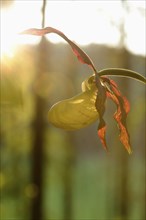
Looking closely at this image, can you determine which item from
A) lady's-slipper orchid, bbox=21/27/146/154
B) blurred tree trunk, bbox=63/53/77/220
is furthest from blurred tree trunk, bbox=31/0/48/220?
lady's-slipper orchid, bbox=21/27/146/154

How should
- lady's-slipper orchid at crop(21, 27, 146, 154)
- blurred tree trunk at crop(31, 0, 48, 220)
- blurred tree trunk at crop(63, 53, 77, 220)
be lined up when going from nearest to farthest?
lady's-slipper orchid at crop(21, 27, 146, 154), blurred tree trunk at crop(31, 0, 48, 220), blurred tree trunk at crop(63, 53, 77, 220)

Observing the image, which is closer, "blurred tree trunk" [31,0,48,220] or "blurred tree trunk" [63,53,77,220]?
"blurred tree trunk" [31,0,48,220]

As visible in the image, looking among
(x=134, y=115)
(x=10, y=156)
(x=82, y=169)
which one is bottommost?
(x=82, y=169)

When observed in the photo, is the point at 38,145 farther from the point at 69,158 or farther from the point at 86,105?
the point at 86,105

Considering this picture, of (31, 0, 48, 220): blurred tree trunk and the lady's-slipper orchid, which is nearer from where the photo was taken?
the lady's-slipper orchid

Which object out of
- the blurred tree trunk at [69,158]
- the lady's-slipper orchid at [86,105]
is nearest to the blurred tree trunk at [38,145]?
the blurred tree trunk at [69,158]

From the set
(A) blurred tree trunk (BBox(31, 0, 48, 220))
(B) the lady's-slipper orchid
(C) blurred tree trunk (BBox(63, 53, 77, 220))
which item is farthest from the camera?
(C) blurred tree trunk (BBox(63, 53, 77, 220))

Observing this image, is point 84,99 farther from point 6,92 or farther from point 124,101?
point 6,92

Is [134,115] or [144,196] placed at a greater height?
[134,115]

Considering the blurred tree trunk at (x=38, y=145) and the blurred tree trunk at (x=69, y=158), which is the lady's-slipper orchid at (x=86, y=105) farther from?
the blurred tree trunk at (x=69, y=158)

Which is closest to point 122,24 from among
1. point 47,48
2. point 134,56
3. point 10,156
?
point 47,48

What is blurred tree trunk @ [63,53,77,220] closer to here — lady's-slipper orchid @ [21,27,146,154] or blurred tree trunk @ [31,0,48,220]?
blurred tree trunk @ [31,0,48,220]
